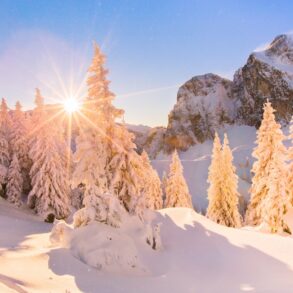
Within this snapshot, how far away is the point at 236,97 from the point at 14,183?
135 metres

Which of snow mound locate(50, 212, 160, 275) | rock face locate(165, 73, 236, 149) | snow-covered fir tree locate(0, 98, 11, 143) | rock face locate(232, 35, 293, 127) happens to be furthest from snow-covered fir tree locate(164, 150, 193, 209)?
rock face locate(232, 35, 293, 127)

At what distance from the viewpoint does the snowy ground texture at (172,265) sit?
1212 centimetres

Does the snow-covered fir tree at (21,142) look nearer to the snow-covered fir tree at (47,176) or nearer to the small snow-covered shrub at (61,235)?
the snow-covered fir tree at (47,176)

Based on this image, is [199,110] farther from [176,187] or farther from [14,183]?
[14,183]

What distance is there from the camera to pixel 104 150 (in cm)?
2034

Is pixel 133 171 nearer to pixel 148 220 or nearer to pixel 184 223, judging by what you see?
pixel 148 220

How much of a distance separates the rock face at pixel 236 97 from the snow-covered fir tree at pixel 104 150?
A: 127784 millimetres

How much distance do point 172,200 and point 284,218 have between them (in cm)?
1846

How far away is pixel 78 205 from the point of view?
48625mm

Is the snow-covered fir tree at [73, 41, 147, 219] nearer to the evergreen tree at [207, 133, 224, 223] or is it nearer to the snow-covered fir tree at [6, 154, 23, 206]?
the evergreen tree at [207, 133, 224, 223]

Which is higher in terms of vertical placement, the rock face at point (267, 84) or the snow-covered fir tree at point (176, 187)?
the rock face at point (267, 84)

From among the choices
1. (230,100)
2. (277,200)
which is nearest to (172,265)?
(277,200)

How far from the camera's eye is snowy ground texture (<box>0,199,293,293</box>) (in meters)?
12.1

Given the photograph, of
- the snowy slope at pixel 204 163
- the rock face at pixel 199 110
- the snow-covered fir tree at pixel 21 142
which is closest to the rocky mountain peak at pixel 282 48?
the rock face at pixel 199 110
